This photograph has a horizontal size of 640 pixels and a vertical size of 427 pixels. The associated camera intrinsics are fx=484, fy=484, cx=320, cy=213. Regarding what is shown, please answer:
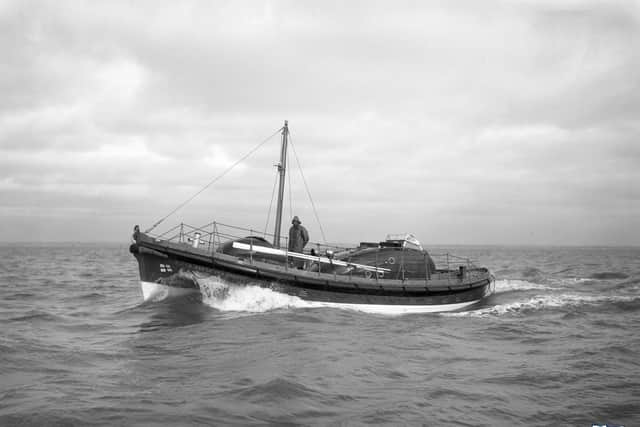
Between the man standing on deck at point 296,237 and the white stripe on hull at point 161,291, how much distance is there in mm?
4330

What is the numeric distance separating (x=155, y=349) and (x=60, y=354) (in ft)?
7.02

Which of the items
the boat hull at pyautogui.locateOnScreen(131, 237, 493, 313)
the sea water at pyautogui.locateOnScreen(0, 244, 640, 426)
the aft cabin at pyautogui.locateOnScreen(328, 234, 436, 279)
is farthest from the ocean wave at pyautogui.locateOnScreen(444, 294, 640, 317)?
the boat hull at pyautogui.locateOnScreen(131, 237, 493, 313)

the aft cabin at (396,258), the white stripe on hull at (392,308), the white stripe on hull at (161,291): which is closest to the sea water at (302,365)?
the white stripe on hull at (161,291)

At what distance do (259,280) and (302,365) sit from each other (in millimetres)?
6726

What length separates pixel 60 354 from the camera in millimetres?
11477

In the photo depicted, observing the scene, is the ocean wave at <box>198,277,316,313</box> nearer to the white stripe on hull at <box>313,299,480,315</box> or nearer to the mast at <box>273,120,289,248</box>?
the white stripe on hull at <box>313,299,480,315</box>

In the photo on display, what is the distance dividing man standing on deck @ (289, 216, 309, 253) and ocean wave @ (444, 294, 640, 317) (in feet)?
21.5

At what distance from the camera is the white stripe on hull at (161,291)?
1759cm

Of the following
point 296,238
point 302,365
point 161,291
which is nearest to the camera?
point 302,365

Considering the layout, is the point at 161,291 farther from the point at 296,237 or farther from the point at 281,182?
the point at 281,182

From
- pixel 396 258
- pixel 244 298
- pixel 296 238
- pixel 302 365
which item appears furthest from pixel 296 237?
pixel 302 365

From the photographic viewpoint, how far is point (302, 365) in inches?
418

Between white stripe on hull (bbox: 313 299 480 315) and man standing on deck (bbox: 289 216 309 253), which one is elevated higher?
man standing on deck (bbox: 289 216 309 253)

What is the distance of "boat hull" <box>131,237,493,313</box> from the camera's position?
17.0m
